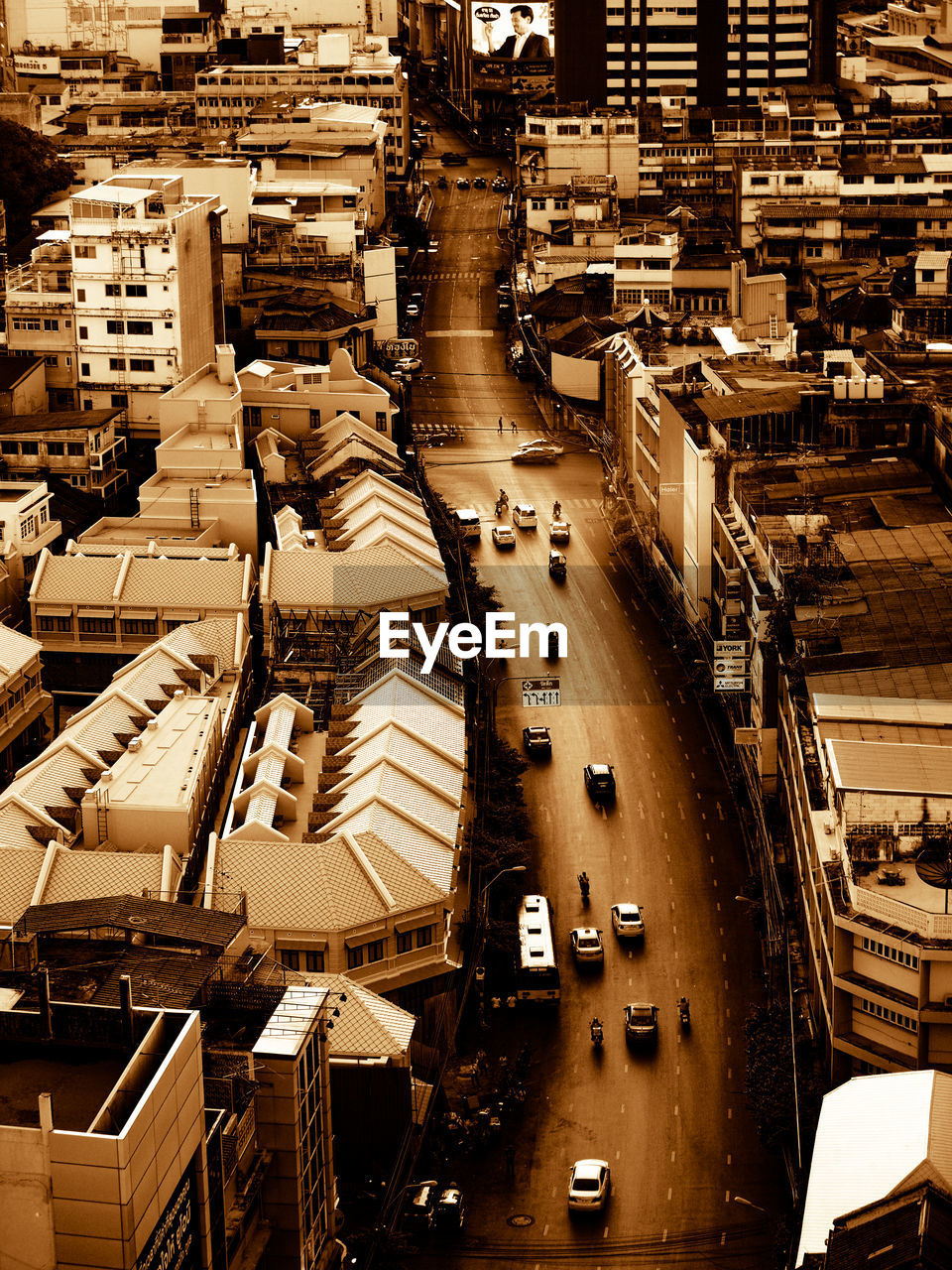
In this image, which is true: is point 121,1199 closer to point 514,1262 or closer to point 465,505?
point 514,1262

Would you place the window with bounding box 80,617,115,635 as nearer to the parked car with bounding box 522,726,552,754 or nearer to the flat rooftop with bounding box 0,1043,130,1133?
the parked car with bounding box 522,726,552,754

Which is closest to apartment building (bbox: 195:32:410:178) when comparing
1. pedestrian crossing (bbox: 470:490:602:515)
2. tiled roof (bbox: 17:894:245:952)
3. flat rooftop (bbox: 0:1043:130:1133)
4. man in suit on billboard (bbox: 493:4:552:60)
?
man in suit on billboard (bbox: 493:4:552:60)

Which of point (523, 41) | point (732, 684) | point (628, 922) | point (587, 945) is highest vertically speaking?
point (523, 41)

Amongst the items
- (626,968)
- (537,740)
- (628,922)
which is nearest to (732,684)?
(537,740)

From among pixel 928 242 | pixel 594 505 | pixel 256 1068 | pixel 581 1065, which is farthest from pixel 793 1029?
pixel 928 242

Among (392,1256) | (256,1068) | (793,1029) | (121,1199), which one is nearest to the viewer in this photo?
(121,1199)

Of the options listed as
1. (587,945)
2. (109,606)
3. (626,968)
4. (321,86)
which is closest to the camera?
(626,968)

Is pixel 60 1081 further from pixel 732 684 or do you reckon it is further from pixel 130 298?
pixel 130 298
